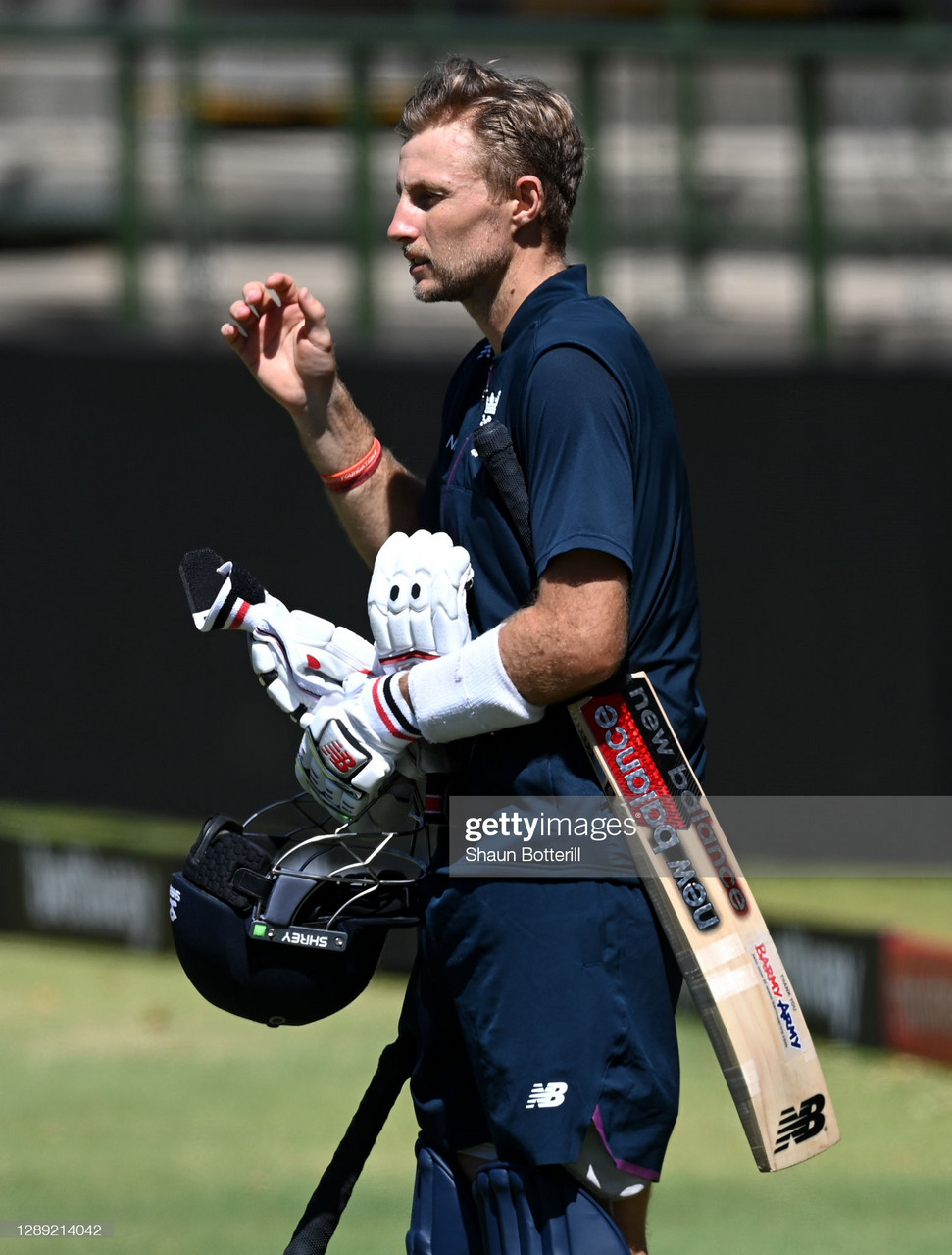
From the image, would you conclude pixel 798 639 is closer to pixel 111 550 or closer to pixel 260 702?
pixel 260 702

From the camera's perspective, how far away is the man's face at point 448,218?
3.08 m

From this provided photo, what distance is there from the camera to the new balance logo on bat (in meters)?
2.98

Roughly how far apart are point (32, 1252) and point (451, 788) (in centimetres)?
208

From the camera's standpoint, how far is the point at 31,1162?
522 cm

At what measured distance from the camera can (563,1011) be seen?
292 centimetres

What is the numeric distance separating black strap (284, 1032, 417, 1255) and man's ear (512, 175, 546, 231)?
1.37 m

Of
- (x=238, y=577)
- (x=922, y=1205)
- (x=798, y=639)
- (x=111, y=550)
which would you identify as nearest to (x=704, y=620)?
(x=798, y=639)

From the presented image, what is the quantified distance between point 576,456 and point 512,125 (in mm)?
594

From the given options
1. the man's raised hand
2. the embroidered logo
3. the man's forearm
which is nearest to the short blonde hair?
the embroidered logo

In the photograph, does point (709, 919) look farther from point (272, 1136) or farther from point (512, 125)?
point (272, 1136)

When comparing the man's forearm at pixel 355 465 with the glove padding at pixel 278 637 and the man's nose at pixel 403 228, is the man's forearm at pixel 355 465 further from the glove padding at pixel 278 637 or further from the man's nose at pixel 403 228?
the man's nose at pixel 403 228

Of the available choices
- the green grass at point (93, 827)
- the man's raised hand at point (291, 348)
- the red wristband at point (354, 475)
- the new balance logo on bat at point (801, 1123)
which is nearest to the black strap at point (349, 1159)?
the new balance logo on bat at point (801, 1123)

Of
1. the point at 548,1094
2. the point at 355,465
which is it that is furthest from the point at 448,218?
the point at 548,1094

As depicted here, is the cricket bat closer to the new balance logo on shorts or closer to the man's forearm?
the new balance logo on shorts
